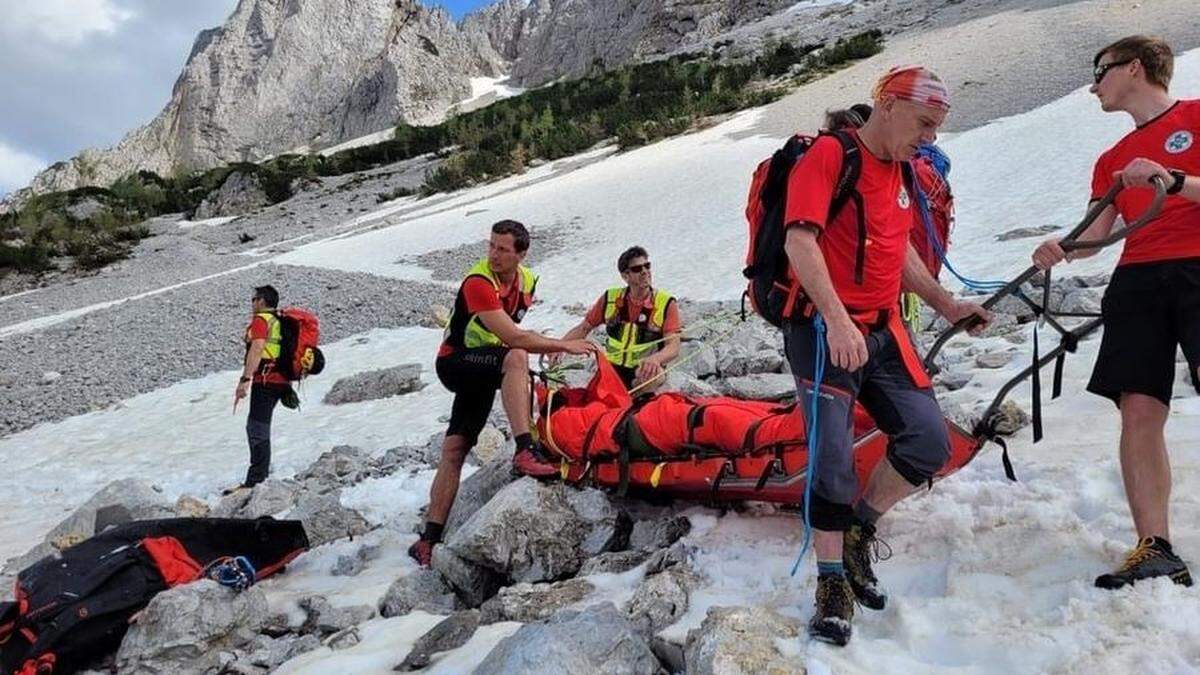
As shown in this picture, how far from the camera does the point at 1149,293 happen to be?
2.70m

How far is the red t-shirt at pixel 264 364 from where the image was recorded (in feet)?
21.3

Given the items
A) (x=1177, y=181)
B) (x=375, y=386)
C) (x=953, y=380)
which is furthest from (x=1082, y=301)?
(x=375, y=386)

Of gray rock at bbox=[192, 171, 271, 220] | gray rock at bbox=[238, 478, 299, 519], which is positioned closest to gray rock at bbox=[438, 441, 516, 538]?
gray rock at bbox=[238, 478, 299, 519]

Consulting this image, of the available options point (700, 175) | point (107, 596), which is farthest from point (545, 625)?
point (700, 175)

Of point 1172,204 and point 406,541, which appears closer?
point 1172,204

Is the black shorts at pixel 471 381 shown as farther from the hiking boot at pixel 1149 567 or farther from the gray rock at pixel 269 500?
the hiking boot at pixel 1149 567

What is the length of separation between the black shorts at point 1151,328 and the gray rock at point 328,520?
158 inches

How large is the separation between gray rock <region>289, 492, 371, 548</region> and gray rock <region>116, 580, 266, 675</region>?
3.74 feet

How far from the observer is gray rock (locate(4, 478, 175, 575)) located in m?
5.42

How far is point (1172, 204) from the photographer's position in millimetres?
2682

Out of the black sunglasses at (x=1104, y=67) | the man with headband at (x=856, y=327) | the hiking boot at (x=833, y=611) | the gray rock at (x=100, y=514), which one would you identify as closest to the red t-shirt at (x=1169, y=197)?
the black sunglasses at (x=1104, y=67)

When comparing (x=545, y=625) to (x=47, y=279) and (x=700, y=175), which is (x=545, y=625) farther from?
(x=47, y=279)

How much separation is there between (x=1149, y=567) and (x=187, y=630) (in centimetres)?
360

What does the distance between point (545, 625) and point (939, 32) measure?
35.6 metres
